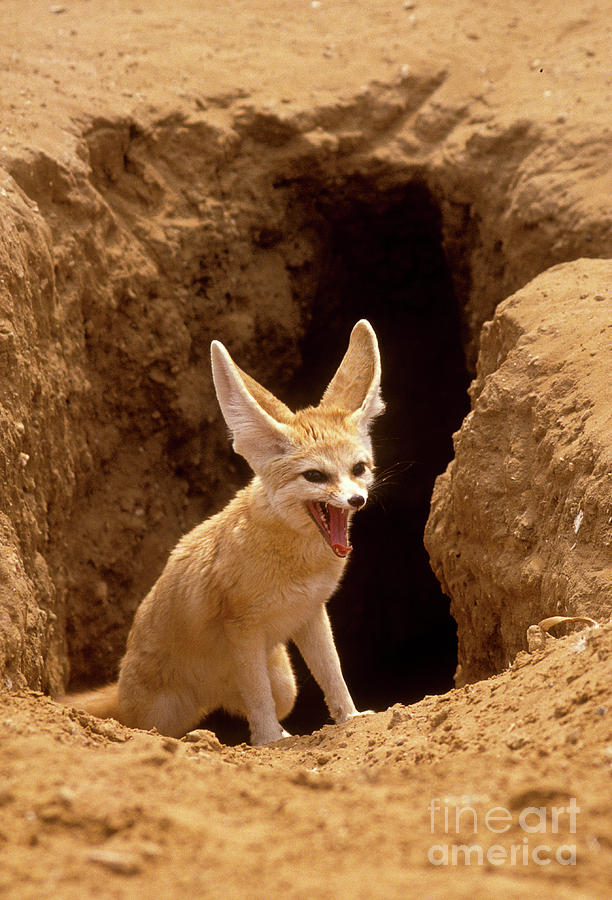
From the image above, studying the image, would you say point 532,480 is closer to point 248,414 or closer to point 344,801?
point 248,414

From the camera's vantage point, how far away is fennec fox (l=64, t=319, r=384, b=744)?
4.50 m

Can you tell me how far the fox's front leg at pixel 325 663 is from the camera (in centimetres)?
474

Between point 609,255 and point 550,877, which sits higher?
point 609,255

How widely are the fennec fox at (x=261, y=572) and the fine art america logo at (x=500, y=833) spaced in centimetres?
227

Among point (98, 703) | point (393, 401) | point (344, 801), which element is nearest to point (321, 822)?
point (344, 801)

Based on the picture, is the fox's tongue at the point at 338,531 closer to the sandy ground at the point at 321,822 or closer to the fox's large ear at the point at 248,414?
the fox's large ear at the point at 248,414

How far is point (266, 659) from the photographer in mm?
4895

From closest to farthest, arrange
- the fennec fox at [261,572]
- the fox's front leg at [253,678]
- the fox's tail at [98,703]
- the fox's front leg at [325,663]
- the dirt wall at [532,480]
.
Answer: the dirt wall at [532,480], the fennec fox at [261,572], the fox's front leg at [253,678], the fox's front leg at [325,663], the fox's tail at [98,703]

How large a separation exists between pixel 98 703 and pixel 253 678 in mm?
1084

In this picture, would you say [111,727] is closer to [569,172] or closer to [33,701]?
[33,701]

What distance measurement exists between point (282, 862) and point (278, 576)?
9.03 ft

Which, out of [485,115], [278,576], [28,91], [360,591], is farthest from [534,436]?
[360,591]

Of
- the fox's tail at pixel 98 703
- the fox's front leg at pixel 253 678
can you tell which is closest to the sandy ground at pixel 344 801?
the fox's front leg at pixel 253 678

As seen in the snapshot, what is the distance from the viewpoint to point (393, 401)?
8.71 metres
